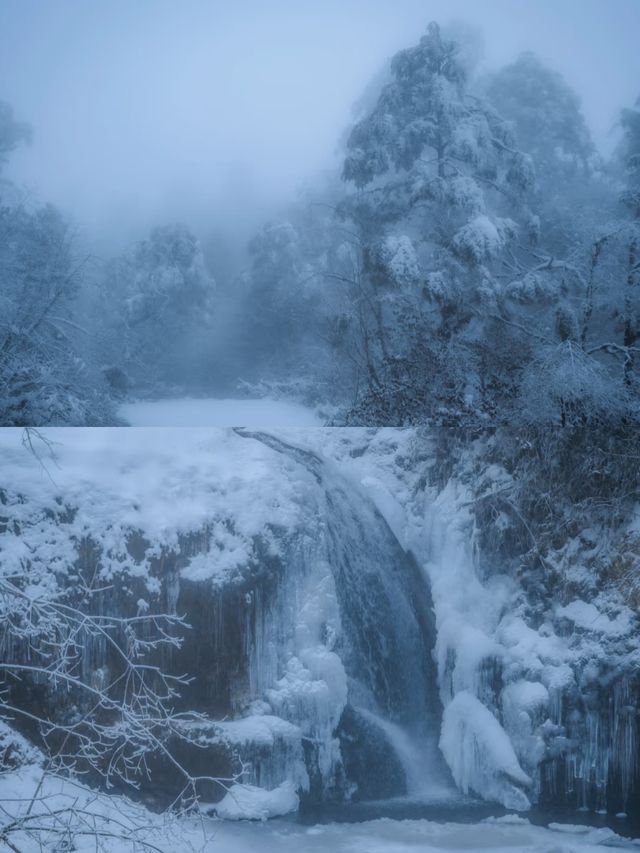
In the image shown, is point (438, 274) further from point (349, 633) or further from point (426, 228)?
point (349, 633)

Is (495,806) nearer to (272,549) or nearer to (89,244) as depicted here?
(272,549)

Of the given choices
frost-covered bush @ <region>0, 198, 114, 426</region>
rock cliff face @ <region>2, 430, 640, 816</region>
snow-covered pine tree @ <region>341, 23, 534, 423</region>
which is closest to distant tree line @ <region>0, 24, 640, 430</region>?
snow-covered pine tree @ <region>341, 23, 534, 423</region>

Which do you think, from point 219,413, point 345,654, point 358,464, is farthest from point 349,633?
point 219,413

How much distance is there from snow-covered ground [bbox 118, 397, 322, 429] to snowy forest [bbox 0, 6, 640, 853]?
0.01 metres

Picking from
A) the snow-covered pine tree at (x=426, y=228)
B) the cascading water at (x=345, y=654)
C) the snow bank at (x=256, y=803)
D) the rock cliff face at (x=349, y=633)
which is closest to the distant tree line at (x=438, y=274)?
the snow-covered pine tree at (x=426, y=228)

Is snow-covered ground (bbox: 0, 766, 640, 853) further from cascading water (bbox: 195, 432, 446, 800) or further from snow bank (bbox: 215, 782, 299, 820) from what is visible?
cascading water (bbox: 195, 432, 446, 800)

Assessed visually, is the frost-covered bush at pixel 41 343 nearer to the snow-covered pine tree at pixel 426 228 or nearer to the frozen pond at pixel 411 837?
the snow-covered pine tree at pixel 426 228

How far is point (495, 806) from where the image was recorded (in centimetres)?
332

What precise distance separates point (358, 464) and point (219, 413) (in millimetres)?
709

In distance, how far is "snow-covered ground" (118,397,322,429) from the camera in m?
3.30

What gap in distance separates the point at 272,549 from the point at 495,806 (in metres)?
1.52

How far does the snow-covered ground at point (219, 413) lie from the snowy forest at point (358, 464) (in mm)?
11

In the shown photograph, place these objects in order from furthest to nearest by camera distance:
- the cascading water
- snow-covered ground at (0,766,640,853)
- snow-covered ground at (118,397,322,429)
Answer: the cascading water → snow-covered ground at (118,397,322,429) → snow-covered ground at (0,766,640,853)

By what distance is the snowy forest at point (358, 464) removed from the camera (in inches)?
128
